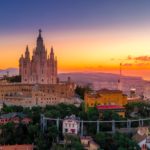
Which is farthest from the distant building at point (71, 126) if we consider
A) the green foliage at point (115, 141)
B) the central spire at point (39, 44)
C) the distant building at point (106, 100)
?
the central spire at point (39, 44)

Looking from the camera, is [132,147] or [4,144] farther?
[4,144]

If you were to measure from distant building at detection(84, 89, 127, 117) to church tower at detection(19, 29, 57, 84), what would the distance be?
10.9 m

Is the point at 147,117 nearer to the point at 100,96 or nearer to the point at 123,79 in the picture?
the point at 100,96

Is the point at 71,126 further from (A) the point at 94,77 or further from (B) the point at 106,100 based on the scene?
(A) the point at 94,77

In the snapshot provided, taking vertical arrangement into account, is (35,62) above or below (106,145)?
above

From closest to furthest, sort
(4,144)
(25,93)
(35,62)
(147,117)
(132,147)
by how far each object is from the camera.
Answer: (132,147)
(4,144)
(147,117)
(25,93)
(35,62)

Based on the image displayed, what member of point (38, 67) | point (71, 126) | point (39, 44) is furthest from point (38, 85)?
point (71, 126)

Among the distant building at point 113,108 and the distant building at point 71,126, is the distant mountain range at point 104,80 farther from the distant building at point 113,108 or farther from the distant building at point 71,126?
the distant building at point 71,126

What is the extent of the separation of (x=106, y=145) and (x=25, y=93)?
13.5 m

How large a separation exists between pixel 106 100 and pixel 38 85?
27.9 feet

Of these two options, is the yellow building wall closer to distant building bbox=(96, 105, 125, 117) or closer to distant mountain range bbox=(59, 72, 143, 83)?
distant building bbox=(96, 105, 125, 117)

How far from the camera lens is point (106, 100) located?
75.5 feet

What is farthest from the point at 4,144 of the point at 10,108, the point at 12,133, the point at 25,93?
the point at 25,93

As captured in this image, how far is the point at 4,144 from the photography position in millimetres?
18047
